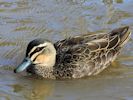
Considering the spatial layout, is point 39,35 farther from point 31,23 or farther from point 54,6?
point 54,6

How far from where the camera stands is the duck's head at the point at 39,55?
30.3 ft

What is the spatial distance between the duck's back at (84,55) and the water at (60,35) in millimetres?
144

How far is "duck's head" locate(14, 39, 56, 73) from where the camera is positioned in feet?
30.3

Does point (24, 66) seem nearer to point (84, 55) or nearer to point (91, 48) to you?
point (84, 55)

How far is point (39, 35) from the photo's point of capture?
11.2 meters

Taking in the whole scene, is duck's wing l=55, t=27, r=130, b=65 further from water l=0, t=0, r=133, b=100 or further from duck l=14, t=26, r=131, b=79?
water l=0, t=0, r=133, b=100

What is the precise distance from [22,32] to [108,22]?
5.75 feet

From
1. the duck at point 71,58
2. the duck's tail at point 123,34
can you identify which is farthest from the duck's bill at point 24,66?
the duck's tail at point 123,34

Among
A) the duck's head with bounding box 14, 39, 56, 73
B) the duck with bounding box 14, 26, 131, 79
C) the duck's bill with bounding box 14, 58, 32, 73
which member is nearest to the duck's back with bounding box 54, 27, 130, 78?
the duck with bounding box 14, 26, 131, 79

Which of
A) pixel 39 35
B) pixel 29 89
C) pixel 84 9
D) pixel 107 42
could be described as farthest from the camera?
pixel 84 9

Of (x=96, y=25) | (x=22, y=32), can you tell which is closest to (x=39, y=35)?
(x=22, y=32)

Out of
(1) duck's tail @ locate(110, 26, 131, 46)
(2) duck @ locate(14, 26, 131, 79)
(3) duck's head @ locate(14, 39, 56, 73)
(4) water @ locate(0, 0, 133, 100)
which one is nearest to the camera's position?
(4) water @ locate(0, 0, 133, 100)

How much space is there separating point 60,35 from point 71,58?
5.24 ft

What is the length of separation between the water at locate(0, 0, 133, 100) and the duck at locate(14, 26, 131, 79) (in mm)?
135
